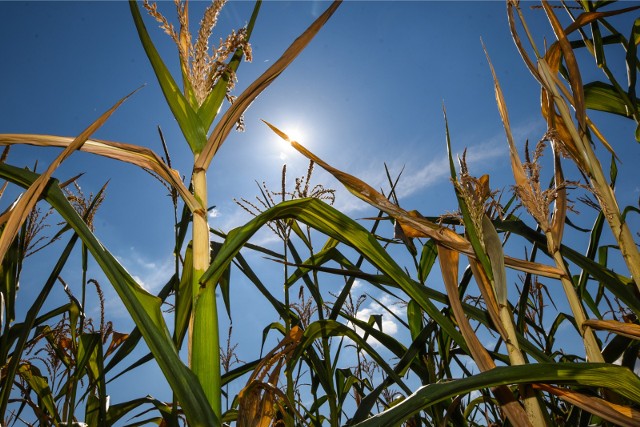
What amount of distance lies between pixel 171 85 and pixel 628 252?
3.45 ft

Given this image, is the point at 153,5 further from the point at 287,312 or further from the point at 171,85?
the point at 287,312

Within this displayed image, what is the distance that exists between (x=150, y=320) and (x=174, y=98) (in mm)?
442

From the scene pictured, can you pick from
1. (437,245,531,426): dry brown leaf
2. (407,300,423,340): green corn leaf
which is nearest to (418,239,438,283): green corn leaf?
(407,300,423,340): green corn leaf

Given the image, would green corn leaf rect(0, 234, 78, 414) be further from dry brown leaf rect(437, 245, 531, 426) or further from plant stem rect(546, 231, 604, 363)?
plant stem rect(546, 231, 604, 363)

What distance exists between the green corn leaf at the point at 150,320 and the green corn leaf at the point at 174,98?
25 cm

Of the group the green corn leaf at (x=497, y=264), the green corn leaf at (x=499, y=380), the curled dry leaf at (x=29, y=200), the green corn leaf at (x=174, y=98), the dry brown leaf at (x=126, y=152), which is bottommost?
the green corn leaf at (x=499, y=380)

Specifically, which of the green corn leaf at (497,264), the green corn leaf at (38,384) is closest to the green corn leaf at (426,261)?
the green corn leaf at (497,264)

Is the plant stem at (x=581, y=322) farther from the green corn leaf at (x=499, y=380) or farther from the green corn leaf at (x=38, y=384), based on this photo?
the green corn leaf at (x=38, y=384)

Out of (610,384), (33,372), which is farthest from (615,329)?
(33,372)

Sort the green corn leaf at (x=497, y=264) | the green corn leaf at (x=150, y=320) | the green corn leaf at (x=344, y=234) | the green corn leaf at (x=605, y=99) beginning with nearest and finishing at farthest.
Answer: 1. the green corn leaf at (x=150, y=320)
2. the green corn leaf at (x=344, y=234)
3. the green corn leaf at (x=497, y=264)
4. the green corn leaf at (x=605, y=99)

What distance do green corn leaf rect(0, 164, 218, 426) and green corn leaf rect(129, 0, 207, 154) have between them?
0.83 feet

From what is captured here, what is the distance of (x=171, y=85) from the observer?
863 millimetres

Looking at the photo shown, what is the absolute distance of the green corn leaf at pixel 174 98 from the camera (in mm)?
857

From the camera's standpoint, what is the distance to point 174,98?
0.86 m
